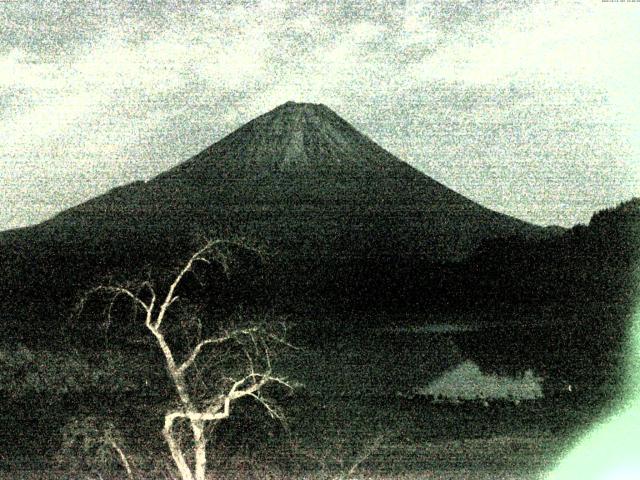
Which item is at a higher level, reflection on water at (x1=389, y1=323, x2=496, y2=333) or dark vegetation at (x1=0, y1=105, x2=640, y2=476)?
dark vegetation at (x1=0, y1=105, x2=640, y2=476)

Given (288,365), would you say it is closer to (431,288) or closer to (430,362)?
(430,362)

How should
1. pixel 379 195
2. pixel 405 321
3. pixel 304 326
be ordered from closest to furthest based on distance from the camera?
1. pixel 304 326
2. pixel 405 321
3. pixel 379 195

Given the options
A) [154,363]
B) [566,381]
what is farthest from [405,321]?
[154,363]

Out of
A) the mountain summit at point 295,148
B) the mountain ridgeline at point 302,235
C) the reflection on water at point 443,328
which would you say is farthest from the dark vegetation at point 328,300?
the reflection on water at point 443,328

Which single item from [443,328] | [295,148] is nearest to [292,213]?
[295,148]

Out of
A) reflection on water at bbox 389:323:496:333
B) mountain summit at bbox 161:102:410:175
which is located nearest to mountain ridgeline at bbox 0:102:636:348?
mountain summit at bbox 161:102:410:175

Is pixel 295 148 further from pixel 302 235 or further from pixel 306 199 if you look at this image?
pixel 302 235

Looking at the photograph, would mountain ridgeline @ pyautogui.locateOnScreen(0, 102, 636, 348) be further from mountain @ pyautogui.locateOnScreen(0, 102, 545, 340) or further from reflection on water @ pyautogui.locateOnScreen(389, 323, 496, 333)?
reflection on water @ pyautogui.locateOnScreen(389, 323, 496, 333)

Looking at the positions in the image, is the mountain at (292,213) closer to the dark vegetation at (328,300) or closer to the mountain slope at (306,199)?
the mountain slope at (306,199)
